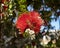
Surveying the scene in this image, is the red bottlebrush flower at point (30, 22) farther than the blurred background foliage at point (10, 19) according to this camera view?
No

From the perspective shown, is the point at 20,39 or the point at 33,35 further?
the point at 20,39

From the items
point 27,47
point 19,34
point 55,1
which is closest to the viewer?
point 27,47

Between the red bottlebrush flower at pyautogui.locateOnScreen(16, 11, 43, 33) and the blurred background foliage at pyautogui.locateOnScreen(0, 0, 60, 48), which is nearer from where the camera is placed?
the red bottlebrush flower at pyautogui.locateOnScreen(16, 11, 43, 33)

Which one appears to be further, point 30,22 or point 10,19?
point 10,19

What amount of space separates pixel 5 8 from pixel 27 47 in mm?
529

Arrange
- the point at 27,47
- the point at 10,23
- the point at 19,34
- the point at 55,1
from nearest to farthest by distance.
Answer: the point at 27,47 < the point at 19,34 < the point at 10,23 < the point at 55,1

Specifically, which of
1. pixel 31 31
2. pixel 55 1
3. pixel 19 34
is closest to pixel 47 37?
pixel 19 34

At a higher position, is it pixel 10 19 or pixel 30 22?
pixel 30 22

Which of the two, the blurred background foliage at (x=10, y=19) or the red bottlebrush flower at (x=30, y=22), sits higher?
the red bottlebrush flower at (x=30, y=22)

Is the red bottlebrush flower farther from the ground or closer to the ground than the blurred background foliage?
farther from the ground

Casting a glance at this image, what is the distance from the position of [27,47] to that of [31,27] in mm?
173

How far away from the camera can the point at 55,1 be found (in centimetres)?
303

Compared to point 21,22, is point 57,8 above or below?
below

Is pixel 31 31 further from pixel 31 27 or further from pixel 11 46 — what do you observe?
pixel 11 46
